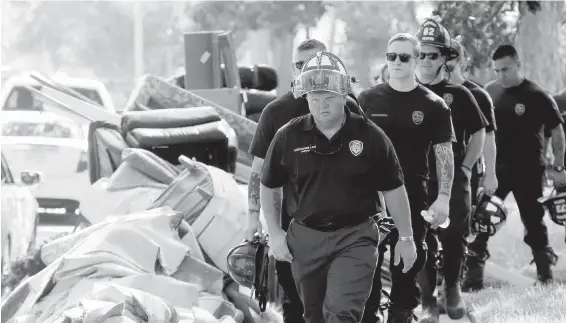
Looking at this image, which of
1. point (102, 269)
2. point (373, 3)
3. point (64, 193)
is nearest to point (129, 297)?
point (102, 269)

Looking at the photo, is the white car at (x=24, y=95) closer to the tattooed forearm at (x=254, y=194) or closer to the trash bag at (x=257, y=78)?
the trash bag at (x=257, y=78)

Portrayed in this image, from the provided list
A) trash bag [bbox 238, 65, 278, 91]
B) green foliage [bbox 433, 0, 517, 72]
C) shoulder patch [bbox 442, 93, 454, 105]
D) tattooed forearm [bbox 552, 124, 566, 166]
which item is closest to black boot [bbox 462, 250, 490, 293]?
tattooed forearm [bbox 552, 124, 566, 166]

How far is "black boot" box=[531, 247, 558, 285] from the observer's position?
10305 millimetres

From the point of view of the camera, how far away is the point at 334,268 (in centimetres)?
617

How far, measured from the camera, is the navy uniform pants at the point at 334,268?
609 centimetres

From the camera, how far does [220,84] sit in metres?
15.7

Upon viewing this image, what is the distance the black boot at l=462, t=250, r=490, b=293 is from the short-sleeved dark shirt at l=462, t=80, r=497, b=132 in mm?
1784

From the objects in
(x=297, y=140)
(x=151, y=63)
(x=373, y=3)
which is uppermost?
(x=297, y=140)

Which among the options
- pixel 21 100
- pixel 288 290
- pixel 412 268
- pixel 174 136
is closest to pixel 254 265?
pixel 288 290

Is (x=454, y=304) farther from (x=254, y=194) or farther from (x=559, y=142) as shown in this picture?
(x=254, y=194)

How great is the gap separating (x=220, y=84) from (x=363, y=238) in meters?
9.66

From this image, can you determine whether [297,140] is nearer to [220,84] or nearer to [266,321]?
[266,321]

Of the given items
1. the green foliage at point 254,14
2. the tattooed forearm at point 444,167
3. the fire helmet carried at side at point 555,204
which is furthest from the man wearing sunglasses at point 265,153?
the green foliage at point 254,14

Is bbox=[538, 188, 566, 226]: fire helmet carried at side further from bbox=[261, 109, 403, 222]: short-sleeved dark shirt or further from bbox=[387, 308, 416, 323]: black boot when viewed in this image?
bbox=[261, 109, 403, 222]: short-sleeved dark shirt
